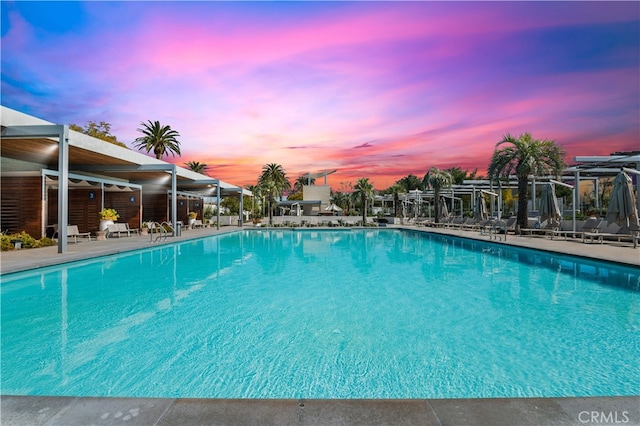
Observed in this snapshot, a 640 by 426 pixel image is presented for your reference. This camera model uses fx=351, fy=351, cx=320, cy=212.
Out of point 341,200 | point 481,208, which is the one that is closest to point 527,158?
point 481,208

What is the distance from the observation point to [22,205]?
13.7 meters

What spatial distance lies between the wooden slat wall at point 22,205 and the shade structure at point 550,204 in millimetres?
21458

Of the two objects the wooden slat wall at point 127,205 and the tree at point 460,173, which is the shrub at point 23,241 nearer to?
the wooden slat wall at point 127,205

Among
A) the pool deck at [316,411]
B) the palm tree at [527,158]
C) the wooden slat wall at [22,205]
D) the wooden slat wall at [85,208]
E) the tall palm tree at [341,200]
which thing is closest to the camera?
the pool deck at [316,411]

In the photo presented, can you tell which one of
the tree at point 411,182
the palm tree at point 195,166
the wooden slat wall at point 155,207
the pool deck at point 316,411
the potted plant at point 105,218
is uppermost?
the palm tree at point 195,166

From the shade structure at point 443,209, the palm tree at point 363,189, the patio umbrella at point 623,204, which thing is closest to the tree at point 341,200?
the palm tree at point 363,189

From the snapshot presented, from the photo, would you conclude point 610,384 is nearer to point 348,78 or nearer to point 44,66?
point 348,78

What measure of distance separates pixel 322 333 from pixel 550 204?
1548 centimetres

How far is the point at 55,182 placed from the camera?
14.7 m

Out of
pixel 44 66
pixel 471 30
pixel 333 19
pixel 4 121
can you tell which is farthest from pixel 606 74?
pixel 44 66

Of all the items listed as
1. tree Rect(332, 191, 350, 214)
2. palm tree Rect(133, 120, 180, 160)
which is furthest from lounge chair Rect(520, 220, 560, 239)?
tree Rect(332, 191, 350, 214)

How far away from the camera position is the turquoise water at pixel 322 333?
3.38m

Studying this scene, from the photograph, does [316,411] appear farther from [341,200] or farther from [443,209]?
[341,200]

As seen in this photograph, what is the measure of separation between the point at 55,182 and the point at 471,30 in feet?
57.0
